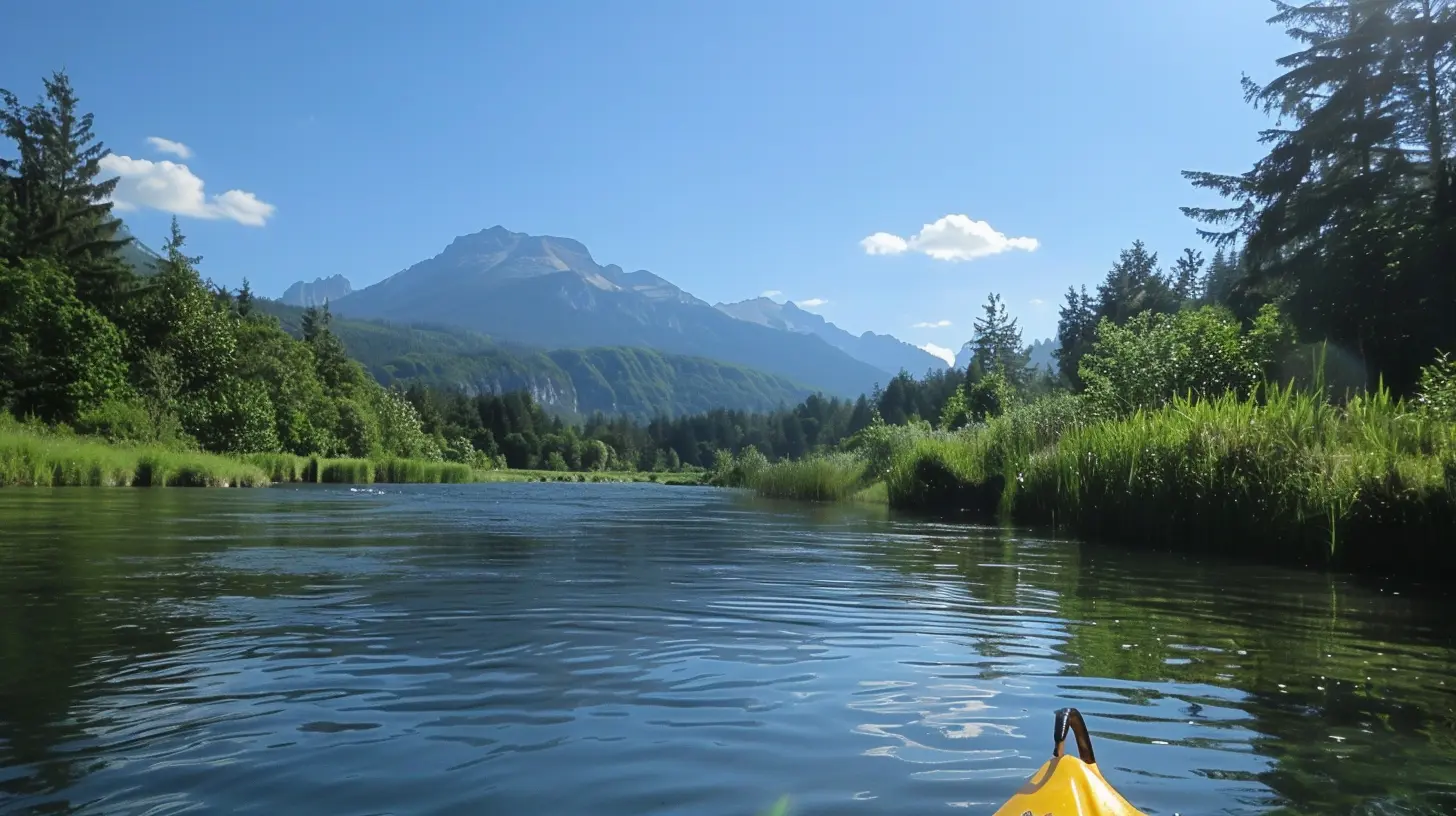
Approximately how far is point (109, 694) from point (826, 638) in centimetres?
404

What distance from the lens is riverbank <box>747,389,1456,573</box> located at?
9844 millimetres

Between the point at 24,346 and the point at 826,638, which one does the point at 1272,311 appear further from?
the point at 24,346

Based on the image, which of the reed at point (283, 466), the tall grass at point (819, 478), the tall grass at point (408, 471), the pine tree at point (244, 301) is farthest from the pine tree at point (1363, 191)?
the pine tree at point (244, 301)

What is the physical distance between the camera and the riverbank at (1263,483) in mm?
9844

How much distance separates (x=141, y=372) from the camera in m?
51.8

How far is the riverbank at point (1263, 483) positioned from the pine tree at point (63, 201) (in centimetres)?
5823

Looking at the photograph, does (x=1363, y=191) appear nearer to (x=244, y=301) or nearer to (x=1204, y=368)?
(x=1204, y=368)

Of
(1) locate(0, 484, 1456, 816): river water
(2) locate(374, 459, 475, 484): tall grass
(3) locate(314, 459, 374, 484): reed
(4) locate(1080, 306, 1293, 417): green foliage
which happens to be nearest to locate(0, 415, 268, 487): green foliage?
(3) locate(314, 459, 374, 484): reed

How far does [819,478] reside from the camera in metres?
35.5

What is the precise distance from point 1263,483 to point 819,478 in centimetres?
2417

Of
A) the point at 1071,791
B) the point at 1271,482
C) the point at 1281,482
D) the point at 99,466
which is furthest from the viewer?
the point at 99,466

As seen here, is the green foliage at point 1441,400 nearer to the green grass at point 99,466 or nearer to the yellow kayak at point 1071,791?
the yellow kayak at point 1071,791

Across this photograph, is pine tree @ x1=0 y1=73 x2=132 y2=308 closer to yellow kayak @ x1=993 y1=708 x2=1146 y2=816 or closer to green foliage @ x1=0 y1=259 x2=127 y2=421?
green foliage @ x1=0 y1=259 x2=127 y2=421

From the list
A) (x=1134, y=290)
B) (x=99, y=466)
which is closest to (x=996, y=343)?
(x=1134, y=290)
